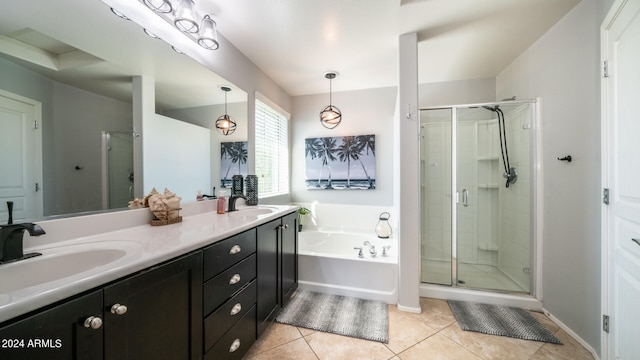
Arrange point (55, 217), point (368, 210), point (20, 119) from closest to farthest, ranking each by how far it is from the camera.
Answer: point (20, 119) → point (55, 217) → point (368, 210)

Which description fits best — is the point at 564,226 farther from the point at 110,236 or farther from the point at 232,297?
the point at 110,236

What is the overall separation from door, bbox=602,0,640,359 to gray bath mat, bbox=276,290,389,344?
1.26 metres

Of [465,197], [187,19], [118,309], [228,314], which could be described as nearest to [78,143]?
[118,309]

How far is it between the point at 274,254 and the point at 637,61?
2299 millimetres

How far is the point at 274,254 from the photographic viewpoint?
1.73 metres

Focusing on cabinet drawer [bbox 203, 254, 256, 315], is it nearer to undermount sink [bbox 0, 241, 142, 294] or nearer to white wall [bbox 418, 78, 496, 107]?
undermount sink [bbox 0, 241, 142, 294]

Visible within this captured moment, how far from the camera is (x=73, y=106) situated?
1034 mm

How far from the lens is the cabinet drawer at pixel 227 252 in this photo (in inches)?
41.7

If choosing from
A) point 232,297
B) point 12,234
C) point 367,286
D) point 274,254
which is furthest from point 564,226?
point 12,234

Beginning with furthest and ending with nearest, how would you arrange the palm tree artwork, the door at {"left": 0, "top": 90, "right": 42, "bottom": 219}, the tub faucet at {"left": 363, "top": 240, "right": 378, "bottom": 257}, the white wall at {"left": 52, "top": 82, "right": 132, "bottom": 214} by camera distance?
the tub faucet at {"left": 363, "top": 240, "right": 378, "bottom": 257} < the palm tree artwork < the white wall at {"left": 52, "top": 82, "right": 132, "bottom": 214} < the door at {"left": 0, "top": 90, "right": 42, "bottom": 219}

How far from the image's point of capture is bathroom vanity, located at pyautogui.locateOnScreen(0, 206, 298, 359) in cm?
57

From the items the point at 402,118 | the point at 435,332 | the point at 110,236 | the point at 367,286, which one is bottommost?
the point at 435,332

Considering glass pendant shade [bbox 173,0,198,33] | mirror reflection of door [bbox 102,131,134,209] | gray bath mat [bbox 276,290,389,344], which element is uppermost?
glass pendant shade [bbox 173,0,198,33]

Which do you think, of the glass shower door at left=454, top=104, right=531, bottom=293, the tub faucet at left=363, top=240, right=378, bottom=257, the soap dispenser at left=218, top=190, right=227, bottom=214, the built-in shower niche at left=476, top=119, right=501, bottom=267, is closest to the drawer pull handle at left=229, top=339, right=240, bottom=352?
the soap dispenser at left=218, top=190, right=227, bottom=214
